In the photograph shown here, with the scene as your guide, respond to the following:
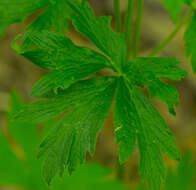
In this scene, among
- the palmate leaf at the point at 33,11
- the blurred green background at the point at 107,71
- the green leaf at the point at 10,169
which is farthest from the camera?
the blurred green background at the point at 107,71

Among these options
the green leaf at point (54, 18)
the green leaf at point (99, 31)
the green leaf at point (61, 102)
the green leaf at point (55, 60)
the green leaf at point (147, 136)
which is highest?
the green leaf at point (54, 18)

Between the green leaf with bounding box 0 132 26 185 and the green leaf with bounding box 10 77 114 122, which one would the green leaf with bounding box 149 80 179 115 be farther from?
the green leaf with bounding box 0 132 26 185

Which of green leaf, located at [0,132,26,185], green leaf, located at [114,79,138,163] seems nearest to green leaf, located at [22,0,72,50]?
green leaf, located at [114,79,138,163]

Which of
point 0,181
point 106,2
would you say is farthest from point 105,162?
point 106,2

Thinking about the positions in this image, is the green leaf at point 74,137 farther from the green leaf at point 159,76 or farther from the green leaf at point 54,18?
the green leaf at point 54,18

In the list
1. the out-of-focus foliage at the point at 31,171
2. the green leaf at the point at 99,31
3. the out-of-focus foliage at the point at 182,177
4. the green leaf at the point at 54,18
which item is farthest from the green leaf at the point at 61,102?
the out-of-focus foliage at the point at 182,177

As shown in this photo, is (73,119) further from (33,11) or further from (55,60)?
(33,11)

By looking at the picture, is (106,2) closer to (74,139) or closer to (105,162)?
(105,162)
